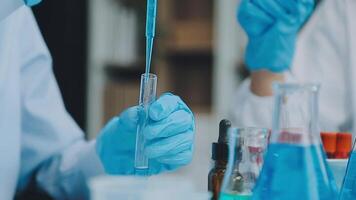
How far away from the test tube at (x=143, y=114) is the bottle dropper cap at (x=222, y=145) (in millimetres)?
98

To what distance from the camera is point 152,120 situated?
762mm

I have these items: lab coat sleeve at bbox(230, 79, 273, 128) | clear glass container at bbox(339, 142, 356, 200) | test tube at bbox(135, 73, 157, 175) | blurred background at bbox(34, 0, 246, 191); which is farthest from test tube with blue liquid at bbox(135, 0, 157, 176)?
blurred background at bbox(34, 0, 246, 191)

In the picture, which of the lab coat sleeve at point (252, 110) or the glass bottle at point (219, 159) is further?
the lab coat sleeve at point (252, 110)

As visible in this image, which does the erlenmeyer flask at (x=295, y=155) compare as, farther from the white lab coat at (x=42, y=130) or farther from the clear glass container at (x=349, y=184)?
the white lab coat at (x=42, y=130)

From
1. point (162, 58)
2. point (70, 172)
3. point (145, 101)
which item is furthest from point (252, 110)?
point (162, 58)

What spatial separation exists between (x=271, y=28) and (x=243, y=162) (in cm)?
60

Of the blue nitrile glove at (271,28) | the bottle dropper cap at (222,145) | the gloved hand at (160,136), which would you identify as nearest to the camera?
the bottle dropper cap at (222,145)

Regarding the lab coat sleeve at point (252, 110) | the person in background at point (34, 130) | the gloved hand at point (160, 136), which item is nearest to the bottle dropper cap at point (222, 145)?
the gloved hand at point (160, 136)

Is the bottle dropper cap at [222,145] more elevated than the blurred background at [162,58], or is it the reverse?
the blurred background at [162,58]

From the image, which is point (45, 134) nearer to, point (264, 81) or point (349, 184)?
point (264, 81)

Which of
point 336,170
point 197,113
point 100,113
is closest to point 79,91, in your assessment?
point 100,113

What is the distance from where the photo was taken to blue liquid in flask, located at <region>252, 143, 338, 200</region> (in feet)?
1.63

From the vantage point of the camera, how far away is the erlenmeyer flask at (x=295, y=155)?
19.7 inches

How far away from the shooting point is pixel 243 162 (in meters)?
0.58
